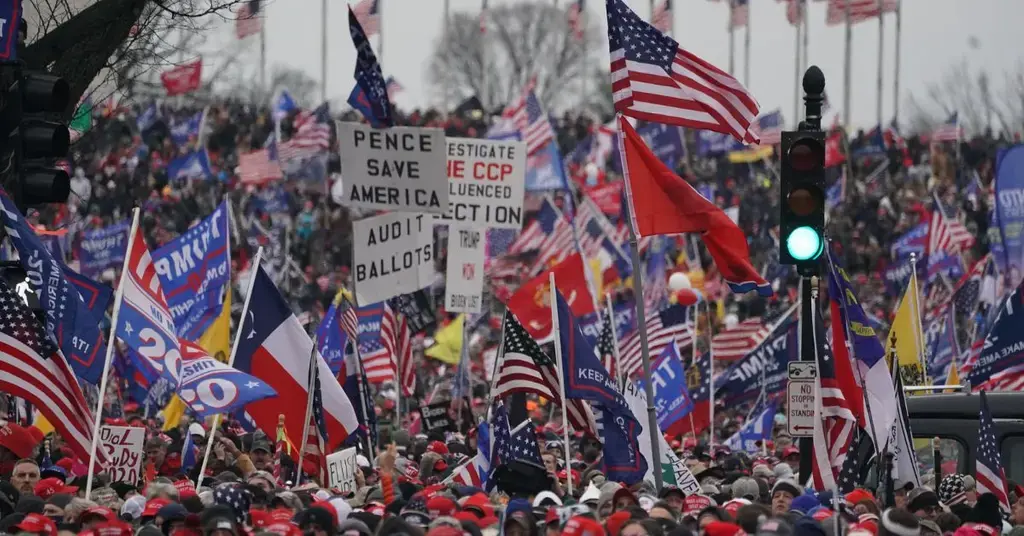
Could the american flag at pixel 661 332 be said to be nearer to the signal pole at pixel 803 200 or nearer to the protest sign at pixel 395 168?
the protest sign at pixel 395 168

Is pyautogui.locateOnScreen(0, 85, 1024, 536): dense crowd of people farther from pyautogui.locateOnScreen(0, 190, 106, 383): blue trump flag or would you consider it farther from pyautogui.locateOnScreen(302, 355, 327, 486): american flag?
pyautogui.locateOnScreen(0, 190, 106, 383): blue trump flag

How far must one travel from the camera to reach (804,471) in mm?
14539

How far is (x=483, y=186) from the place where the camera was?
21688 mm

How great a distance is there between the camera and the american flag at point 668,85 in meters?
14.5

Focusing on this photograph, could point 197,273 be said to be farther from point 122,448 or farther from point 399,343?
point 122,448

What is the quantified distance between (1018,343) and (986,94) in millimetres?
79011

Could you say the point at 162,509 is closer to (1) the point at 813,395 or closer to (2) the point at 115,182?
(1) the point at 813,395

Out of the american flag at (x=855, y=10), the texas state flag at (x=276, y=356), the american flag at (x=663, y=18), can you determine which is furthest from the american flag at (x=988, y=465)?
the american flag at (x=855, y=10)

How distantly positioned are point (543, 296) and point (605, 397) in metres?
9.05

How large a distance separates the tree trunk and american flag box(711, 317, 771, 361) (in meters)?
11.7

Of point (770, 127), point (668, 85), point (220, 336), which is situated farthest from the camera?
point (770, 127)

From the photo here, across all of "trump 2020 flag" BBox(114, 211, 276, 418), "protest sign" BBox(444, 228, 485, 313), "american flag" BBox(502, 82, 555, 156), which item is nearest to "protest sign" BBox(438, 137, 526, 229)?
"protest sign" BBox(444, 228, 485, 313)

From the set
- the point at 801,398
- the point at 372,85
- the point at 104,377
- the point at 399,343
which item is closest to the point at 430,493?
the point at 104,377

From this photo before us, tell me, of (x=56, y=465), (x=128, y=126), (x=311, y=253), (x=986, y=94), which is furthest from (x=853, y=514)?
(x=986, y=94)
